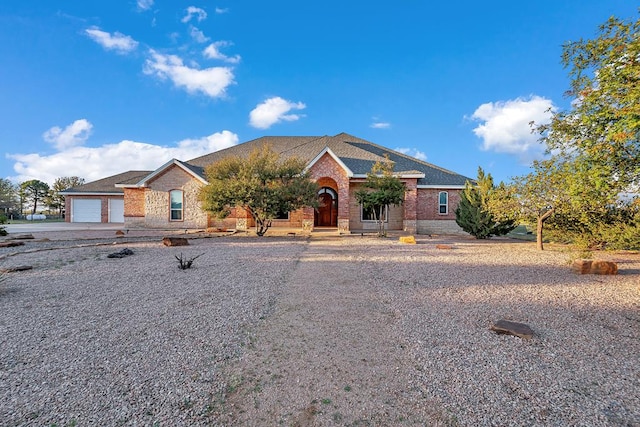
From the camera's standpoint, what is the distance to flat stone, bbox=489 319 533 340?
158 inches

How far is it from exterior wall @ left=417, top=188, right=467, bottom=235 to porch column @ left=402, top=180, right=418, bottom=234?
954 millimetres

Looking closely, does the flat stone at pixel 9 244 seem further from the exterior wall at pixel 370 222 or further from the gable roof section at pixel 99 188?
the exterior wall at pixel 370 222

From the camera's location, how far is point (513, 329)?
4098mm

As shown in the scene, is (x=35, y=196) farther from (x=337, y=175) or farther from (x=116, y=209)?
(x=337, y=175)

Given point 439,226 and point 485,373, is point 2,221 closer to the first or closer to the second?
point 485,373

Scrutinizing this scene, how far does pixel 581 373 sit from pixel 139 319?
5.85 m

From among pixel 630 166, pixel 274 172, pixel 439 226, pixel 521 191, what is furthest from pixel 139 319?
pixel 439 226

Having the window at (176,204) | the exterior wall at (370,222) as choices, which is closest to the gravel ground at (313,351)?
the window at (176,204)

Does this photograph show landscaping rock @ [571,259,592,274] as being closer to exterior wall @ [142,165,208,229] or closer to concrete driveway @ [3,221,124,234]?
exterior wall @ [142,165,208,229]

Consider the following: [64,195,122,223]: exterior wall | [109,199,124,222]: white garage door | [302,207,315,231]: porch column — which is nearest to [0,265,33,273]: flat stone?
[302,207,315,231]: porch column

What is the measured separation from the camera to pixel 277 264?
29.4ft

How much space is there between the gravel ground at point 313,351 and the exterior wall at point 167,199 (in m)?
13.3

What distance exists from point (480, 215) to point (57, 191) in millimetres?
51162

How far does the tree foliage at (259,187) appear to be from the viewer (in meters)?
14.3
